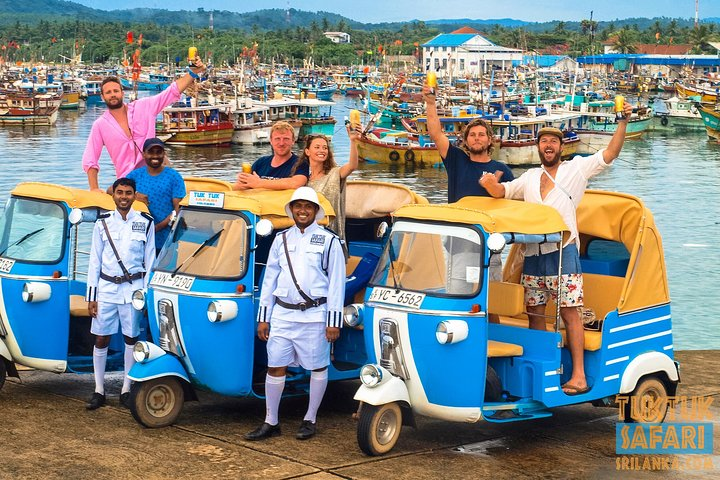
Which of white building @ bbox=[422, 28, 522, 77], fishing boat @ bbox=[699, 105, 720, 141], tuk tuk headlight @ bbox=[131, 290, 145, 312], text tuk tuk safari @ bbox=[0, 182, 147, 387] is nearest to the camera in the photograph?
tuk tuk headlight @ bbox=[131, 290, 145, 312]

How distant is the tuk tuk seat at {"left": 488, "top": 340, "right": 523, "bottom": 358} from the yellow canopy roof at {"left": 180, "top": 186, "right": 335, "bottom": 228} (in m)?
1.58

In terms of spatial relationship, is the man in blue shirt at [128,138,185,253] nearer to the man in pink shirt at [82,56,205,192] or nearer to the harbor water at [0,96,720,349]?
the man in pink shirt at [82,56,205,192]

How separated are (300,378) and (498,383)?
157cm

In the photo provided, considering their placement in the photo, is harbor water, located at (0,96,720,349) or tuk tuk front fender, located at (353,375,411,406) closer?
tuk tuk front fender, located at (353,375,411,406)

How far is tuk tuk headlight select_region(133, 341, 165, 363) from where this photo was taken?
8.21 metres

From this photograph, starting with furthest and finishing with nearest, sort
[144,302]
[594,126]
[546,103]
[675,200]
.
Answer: [546,103], [594,126], [675,200], [144,302]

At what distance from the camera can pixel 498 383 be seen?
8008mm

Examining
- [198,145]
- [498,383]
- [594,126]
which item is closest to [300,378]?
[498,383]

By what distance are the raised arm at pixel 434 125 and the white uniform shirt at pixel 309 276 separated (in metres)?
1.38

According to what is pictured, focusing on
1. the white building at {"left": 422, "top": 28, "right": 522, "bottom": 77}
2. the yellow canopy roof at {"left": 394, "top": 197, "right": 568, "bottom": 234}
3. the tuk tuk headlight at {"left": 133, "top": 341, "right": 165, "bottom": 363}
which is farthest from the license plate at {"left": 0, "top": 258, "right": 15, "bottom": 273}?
the white building at {"left": 422, "top": 28, "right": 522, "bottom": 77}

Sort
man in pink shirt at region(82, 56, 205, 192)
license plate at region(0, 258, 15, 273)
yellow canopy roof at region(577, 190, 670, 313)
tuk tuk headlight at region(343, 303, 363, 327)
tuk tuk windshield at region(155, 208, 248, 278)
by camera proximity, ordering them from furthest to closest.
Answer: man in pink shirt at region(82, 56, 205, 192)
license plate at region(0, 258, 15, 273)
yellow canopy roof at region(577, 190, 670, 313)
tuk tuk headlight at region(343, 303, 363, 327)
tuk tuk windshield at region(155, 208, 248, 278)

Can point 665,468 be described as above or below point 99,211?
below

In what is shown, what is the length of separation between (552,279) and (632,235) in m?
0.93

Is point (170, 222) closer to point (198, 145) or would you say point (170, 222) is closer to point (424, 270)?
point (424, 270)
